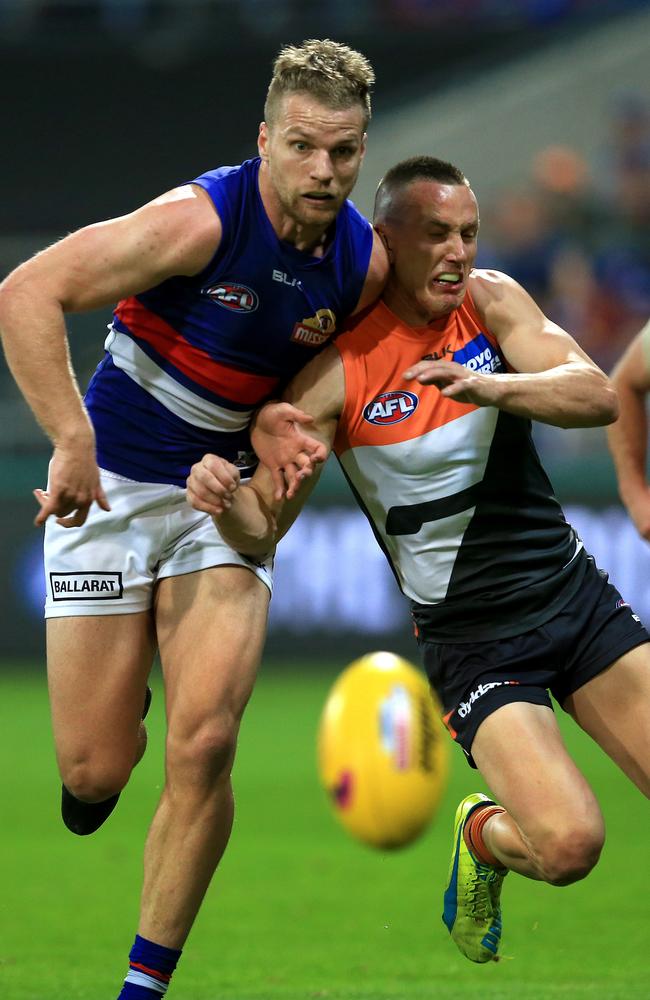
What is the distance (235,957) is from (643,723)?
6.68 ft

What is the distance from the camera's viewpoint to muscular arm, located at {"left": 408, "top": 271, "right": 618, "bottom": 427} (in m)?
4.34

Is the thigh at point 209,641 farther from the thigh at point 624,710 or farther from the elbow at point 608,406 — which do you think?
the elbow at point 608,406

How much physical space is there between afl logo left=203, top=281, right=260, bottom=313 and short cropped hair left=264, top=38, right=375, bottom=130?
20.4 inches

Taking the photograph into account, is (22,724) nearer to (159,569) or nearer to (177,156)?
(159,569)

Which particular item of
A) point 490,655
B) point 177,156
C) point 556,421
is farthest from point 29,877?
point 177,156

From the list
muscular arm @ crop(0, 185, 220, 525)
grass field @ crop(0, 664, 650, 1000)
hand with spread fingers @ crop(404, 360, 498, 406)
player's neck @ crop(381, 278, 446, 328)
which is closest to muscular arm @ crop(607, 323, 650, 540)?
player's neck @ crop(381, 278, 446, 328)

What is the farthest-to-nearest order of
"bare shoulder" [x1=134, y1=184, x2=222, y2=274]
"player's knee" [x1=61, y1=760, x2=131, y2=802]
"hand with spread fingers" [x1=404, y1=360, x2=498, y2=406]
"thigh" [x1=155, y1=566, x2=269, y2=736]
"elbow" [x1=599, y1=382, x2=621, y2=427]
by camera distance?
"player's knee" [x1=61, y1=760, x2=131, y2=802]
"thigh" [x1=155, y1=566, x2=269, y2=736]
"elbow" [x1=599, y1=382, x2=621, y2=427]
"bare shoulder" [x1=134, y1=184, x2=222, y2=274]
"hand with spread fingers" [x1=404, y1=360, x2=498, y2=406]

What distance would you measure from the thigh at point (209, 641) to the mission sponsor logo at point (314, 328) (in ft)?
2.59

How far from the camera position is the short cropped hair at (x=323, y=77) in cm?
456

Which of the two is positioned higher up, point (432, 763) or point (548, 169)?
point (548, 169)

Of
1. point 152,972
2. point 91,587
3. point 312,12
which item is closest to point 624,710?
point 152,972

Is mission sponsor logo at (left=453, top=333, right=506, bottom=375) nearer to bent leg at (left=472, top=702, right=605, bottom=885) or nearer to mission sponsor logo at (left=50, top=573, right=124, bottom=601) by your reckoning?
bent leg at (left=472, top=702, right=605, bottom=885)

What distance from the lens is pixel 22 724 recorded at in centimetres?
1173

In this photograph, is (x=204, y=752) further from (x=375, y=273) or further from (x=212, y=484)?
(x=375, y=273)
